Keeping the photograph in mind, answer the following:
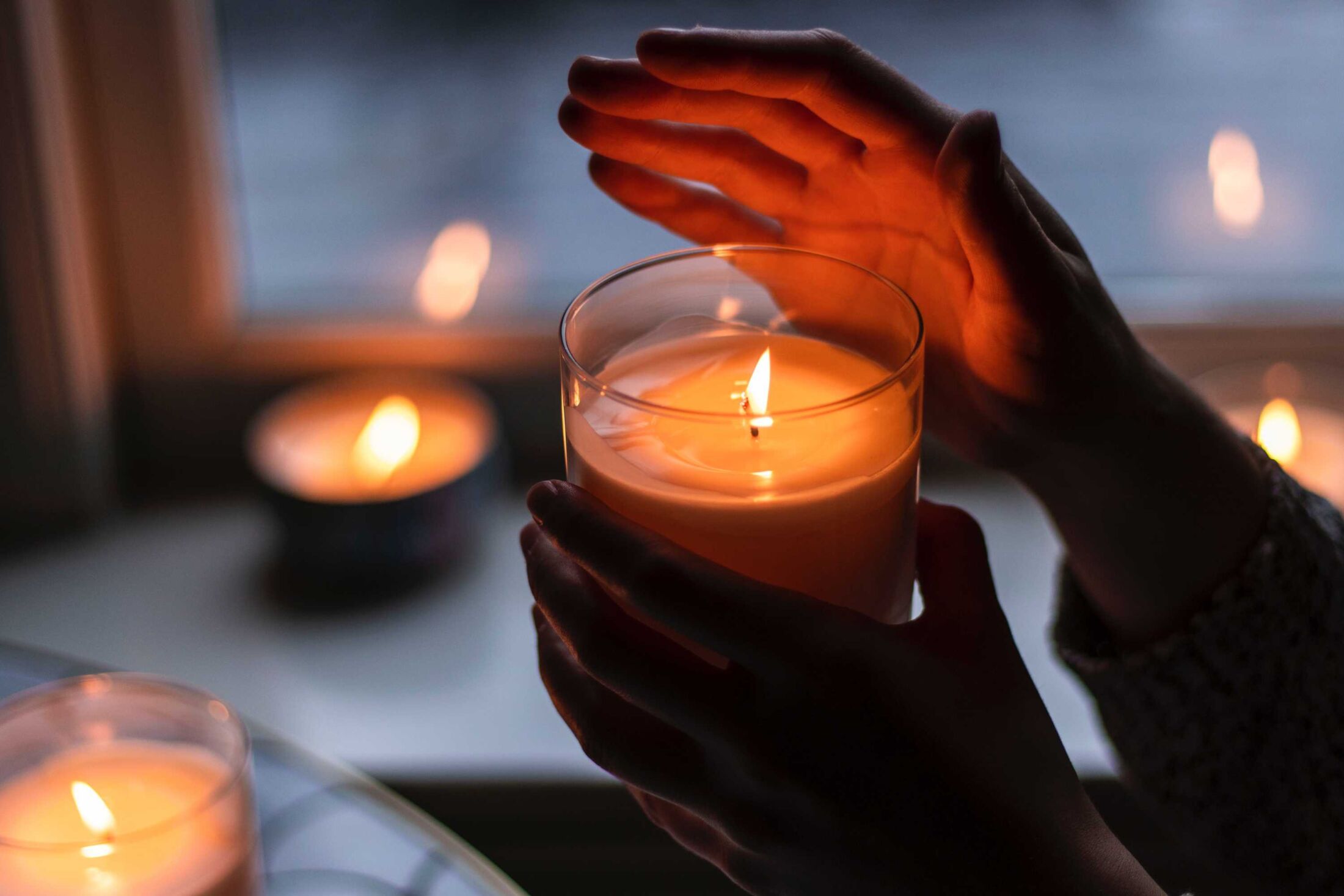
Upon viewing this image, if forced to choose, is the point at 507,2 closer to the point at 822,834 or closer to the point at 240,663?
the point at 240,663

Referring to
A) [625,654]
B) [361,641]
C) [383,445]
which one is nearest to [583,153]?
[383,445]

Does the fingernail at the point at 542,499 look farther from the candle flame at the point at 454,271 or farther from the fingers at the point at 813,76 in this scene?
the candle flame at the point at 454,271

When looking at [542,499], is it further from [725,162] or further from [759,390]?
[725,162]

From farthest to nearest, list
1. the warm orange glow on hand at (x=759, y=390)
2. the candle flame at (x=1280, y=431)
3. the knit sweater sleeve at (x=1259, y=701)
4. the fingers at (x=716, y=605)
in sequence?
the candle flame at (x=1280, y=431), the knit sweater sleeve at (x=1259, y=701), the warm orange glow on hand at (x=759, y=390), the fingers at (x=716, y=605)

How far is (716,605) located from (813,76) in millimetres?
273

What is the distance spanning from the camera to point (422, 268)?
151cm

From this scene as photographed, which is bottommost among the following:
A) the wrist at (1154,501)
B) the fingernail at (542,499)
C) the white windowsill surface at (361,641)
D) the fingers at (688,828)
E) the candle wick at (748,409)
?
the white windowsill surface at (361,641)

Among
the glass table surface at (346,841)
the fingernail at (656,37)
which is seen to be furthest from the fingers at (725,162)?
the glass table surface at (346,841)

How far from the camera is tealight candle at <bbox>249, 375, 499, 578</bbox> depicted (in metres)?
1.25

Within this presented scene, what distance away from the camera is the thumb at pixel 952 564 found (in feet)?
1.87

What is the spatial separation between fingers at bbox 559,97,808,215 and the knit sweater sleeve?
1.18ft

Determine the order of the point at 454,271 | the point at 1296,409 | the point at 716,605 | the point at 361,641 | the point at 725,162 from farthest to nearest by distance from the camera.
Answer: the point at 454,271 → the point at 1296,409 → the point at 361,641 → the point at 725,162 → the point at 716,605

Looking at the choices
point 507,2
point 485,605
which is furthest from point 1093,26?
point 485,605

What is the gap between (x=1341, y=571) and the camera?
83cm
